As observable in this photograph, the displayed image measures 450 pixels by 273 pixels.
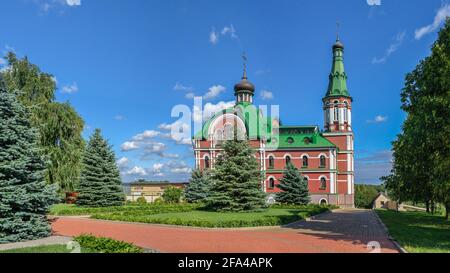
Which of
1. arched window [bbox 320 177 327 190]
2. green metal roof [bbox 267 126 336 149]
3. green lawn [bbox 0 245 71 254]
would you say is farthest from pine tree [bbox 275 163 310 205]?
green lawn [bbox 0 245 71 254]

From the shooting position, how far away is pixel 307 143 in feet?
156

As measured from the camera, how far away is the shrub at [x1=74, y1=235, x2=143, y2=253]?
31.7 ft

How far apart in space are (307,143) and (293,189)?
40.7 ft

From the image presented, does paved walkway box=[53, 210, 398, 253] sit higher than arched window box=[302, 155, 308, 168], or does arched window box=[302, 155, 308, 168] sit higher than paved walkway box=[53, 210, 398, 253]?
arched window box=[302, 155, 308, 168]

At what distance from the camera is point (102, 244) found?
10.1 meters

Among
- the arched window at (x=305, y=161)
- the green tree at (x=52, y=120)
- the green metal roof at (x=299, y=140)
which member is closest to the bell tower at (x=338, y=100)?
the green metal roof at (x=299, y=140)

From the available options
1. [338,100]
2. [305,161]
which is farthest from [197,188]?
[338,100]

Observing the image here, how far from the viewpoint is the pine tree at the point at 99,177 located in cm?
2842

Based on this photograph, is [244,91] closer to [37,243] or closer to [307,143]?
[307,143]

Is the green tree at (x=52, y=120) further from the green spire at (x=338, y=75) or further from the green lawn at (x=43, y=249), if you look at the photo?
the green spire at (x=338, y=75)

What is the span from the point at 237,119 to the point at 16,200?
35122 mm

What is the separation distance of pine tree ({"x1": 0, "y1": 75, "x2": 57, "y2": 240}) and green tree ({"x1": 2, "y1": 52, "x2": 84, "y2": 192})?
1558 cm

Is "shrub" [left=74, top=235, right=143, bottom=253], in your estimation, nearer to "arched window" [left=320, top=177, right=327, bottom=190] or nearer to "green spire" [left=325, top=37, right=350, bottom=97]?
"arched window" [left=320, top=177, right=327, bottom=190]
